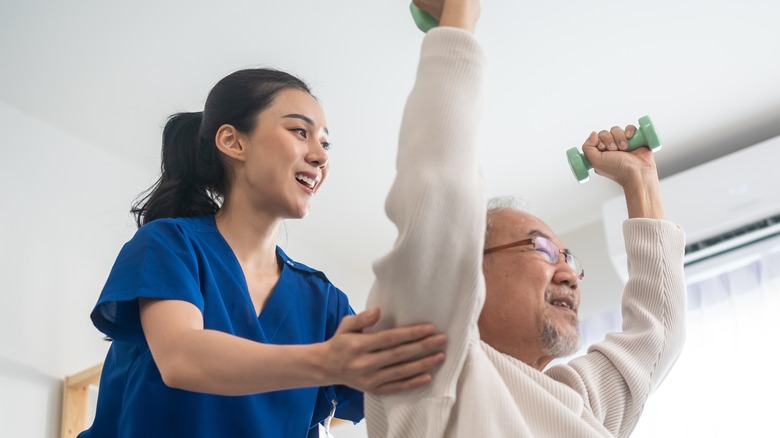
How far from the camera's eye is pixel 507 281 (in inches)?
62.4

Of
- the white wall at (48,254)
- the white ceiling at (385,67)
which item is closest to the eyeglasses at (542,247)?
the white ceiling at (385,67)

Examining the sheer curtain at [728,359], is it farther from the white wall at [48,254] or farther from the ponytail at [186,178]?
the ponytail at [186,178]

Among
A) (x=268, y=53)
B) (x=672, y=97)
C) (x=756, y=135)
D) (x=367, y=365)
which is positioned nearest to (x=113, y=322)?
(x=367, y=365)

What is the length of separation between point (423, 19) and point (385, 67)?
5.53 feet

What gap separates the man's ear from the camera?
1719 mm

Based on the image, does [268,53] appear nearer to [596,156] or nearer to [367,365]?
[596,156]

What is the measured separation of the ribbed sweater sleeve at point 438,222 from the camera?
1.05 metres

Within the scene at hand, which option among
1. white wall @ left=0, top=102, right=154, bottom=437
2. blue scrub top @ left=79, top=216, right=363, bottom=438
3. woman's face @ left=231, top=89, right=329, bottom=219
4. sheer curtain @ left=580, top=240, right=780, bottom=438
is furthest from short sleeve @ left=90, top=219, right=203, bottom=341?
sheer curtain @ left=580, top=240, right=780, bottom=438

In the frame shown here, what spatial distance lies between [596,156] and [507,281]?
29cm

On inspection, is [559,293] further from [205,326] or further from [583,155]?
[205,326]

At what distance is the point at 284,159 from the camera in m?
1.67

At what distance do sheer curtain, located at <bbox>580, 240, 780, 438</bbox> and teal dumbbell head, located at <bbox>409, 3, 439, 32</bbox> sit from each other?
237 centimetres

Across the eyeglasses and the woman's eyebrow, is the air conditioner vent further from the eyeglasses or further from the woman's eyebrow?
the woman's eyebrow

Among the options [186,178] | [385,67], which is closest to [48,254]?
[385,67]
